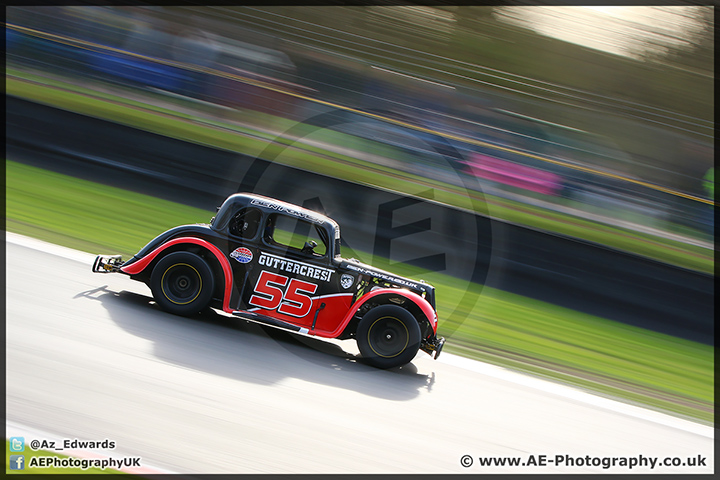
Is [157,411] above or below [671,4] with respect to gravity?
below

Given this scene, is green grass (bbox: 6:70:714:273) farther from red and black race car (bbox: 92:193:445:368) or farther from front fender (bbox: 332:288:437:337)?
front fender (bbox: 332:288:437:337)

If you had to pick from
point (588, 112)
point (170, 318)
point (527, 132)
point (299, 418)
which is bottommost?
point (299, 418)

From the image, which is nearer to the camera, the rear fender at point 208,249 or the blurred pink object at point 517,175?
the rear fender at point 208,249

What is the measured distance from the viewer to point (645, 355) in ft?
27.8

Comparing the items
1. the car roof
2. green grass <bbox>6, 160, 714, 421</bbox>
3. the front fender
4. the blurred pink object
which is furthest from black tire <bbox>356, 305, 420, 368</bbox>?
the blurred pink object

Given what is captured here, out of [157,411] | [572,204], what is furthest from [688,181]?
[157,411]

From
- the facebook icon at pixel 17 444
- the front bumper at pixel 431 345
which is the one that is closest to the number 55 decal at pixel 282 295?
the front bumper at pixel 431 345

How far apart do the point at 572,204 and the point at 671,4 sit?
14207 mm

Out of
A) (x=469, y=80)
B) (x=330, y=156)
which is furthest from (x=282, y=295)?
(x=469, y=80)

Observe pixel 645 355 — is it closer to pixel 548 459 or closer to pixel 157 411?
pixel 548 459

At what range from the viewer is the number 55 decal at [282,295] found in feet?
19.0

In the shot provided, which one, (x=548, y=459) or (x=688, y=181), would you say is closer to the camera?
(x=548, y=459)

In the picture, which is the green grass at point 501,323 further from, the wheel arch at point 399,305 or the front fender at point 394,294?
the front fender at point 394,294

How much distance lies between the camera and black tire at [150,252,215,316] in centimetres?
570
